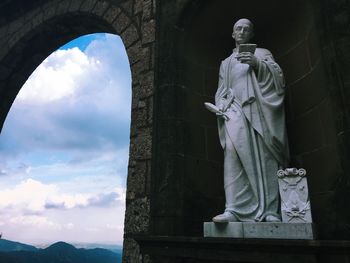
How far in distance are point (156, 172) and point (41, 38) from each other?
4.23 m

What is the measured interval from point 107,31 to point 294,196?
4.25 metres

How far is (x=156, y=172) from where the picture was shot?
3143 millimetres

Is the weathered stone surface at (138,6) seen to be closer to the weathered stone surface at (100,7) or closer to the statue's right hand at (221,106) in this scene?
the weathered stone surface at (100,7)

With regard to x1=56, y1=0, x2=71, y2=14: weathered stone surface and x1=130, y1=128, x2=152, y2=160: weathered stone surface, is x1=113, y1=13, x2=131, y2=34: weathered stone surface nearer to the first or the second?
x1=56, y1=0, x2=71, y2=14: weathered stone surface

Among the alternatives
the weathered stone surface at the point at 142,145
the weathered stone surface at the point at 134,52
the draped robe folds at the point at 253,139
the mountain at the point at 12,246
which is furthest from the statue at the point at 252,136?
the mountain at the point at 12,246

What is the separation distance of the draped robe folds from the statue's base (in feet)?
0.39

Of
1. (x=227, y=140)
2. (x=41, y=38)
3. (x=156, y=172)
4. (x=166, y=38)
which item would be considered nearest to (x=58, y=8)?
(x=41, y=38)

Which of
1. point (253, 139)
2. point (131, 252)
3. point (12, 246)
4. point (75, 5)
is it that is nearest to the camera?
point (253, 139)

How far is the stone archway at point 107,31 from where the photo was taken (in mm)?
3434

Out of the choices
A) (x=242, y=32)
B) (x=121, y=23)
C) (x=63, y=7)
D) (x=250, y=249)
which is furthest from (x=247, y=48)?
(x=63, y=7)

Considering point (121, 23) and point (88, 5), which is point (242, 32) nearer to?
point (121, 23)

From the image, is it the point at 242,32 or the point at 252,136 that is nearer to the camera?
the point at 252,136

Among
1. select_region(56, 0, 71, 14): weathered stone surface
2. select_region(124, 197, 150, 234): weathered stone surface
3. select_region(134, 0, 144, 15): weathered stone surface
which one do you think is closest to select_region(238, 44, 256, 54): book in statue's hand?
select_region(124, 197, 150, 234): weathered stone surface

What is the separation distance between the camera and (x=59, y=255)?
659 cm
